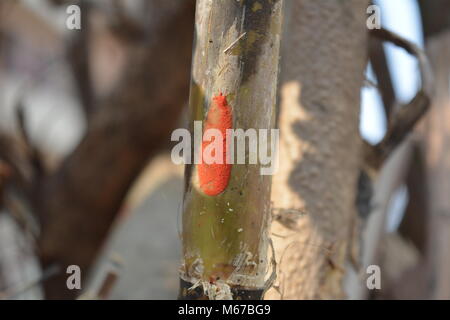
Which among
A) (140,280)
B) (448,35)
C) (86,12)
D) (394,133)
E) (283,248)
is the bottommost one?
(140,280)

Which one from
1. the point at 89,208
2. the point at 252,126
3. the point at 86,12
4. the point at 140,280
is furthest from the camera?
the point at 86,12

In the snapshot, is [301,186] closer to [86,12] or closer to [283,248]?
[283,248]

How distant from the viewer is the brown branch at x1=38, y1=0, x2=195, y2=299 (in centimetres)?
134

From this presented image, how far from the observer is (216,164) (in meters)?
0.43

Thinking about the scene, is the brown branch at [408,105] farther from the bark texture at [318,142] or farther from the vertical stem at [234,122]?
the vertical stem at [234,122]

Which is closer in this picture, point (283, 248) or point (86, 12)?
point (283, 248)

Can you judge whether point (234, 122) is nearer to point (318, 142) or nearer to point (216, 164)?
point (216, 164)

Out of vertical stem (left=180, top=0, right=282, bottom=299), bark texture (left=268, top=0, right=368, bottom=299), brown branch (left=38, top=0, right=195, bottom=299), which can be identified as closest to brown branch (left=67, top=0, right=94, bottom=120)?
brown branch (left=38, top=0, right=195, bottom=299)

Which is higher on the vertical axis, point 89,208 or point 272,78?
point 272,78

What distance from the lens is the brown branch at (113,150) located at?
134 cm

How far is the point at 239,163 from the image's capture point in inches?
17.0

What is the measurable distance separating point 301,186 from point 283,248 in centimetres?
6

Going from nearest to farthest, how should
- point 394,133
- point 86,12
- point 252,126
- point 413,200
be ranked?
point 252,126 < point 394,133 < point 86,12 < point 413,200

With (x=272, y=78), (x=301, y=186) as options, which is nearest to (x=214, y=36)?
(x=272, y=78)
